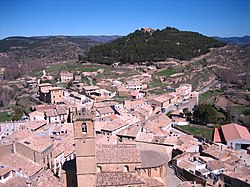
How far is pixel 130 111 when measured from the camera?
4634 centimetres

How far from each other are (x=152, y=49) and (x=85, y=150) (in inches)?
2910

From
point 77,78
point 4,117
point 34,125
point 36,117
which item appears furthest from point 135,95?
point 4,117

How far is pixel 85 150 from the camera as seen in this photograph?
17828 mm

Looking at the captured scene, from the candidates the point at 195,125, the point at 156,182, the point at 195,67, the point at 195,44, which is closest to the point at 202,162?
the point at 156,182

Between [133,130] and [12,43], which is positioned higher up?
[12,43]

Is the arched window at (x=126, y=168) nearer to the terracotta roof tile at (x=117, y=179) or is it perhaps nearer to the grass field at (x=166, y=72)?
the terracotta roof tile at (x=117, y=179)

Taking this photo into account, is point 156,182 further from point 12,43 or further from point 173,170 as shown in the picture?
point 12,43

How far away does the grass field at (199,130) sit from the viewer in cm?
3928

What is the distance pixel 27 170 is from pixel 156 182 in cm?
1042

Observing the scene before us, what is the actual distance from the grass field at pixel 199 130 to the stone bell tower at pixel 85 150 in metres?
24.1

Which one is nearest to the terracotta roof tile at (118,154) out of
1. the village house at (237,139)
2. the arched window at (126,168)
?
the arched window at (126,168)

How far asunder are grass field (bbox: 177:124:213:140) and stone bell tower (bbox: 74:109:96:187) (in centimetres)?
2413

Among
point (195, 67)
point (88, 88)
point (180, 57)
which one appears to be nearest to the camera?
point (88, 88)

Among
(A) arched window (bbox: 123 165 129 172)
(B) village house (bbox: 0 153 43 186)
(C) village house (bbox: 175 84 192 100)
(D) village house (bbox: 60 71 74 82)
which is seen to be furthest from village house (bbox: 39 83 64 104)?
(A) arched window (bbox: 123 165 129 172)
